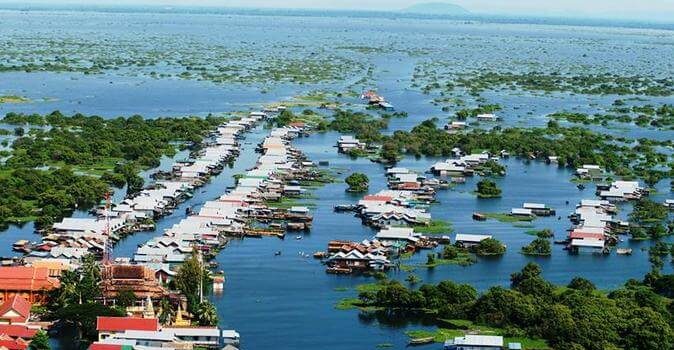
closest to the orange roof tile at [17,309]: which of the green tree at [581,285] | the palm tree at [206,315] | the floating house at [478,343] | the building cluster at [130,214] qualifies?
the building cluster at [130,214]

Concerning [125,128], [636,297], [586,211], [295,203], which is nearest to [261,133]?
[125,128]

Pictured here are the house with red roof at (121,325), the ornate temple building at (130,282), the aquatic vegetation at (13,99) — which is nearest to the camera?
the house with red roof at (121,325)

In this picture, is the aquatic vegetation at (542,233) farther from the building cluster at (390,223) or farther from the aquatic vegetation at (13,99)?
the aquatic vegetation at (13,99)

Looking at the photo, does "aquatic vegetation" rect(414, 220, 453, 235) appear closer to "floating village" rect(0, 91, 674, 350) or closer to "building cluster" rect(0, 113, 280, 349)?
"floating village" rect(0, 91, 674, 350)

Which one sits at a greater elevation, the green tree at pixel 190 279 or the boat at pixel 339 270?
the green tree at pixel 190 279

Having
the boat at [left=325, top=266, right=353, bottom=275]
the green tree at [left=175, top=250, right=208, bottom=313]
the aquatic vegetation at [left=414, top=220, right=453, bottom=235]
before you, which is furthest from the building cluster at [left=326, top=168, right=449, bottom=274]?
the green tree at [left=175, top=250, right=208, bottom=313]

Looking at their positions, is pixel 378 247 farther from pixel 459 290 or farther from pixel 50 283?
pixel 50 283
